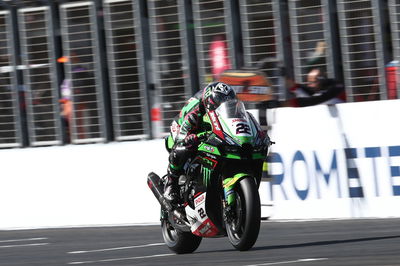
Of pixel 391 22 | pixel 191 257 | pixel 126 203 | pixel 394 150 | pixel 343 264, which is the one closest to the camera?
pixel 343 264

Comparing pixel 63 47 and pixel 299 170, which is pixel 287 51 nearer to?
pixel 299 170

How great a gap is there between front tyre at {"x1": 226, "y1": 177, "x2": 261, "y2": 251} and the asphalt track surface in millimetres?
141

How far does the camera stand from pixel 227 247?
1029 centimetres

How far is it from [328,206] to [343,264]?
207 inches

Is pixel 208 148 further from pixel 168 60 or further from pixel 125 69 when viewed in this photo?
pixel 125 69

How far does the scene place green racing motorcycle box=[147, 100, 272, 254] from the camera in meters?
Answer: 9.02

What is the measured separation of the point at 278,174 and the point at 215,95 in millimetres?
4133

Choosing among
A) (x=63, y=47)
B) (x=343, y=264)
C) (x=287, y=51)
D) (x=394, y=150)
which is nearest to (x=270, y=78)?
(x=287, y=51)

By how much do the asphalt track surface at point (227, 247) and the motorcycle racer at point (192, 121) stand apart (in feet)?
2.84

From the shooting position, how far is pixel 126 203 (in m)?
14.9

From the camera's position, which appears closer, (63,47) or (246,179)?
(246,179)

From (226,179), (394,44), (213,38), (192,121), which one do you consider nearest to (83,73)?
(213,38)

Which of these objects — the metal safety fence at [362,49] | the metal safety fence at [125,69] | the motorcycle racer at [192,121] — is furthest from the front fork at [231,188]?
the metal safety fence at [125,69]

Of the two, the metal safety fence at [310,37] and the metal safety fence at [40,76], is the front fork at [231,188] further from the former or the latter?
the metal safety fence at [40,76]
